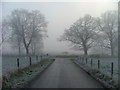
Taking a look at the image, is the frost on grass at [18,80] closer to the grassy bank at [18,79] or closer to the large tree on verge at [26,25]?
the grassy bank at [18,79]

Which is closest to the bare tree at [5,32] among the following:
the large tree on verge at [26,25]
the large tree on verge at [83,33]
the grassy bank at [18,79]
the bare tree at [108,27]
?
the large tree on verge at [26,25]

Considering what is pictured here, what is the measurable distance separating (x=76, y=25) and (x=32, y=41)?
14.9 m

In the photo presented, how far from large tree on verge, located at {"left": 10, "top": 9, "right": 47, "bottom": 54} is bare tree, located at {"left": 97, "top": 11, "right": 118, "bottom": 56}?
18.9 m

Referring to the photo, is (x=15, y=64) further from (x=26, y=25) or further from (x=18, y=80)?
(x=26, y=25)

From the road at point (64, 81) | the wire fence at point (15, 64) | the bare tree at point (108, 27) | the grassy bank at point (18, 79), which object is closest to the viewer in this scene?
the grassy bank at point (18, 79)

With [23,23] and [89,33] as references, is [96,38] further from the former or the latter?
[23,23]

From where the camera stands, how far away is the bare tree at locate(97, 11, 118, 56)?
58987 millimetres

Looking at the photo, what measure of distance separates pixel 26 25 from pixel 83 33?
17.6m

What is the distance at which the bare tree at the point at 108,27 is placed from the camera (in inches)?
2322

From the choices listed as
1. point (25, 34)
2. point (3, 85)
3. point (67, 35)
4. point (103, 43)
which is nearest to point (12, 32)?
point (25, 34)

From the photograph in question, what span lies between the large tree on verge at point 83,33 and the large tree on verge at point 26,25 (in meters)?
9.63

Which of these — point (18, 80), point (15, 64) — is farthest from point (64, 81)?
point (15, 64)

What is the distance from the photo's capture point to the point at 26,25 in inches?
2603

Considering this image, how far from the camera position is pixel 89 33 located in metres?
63.4
